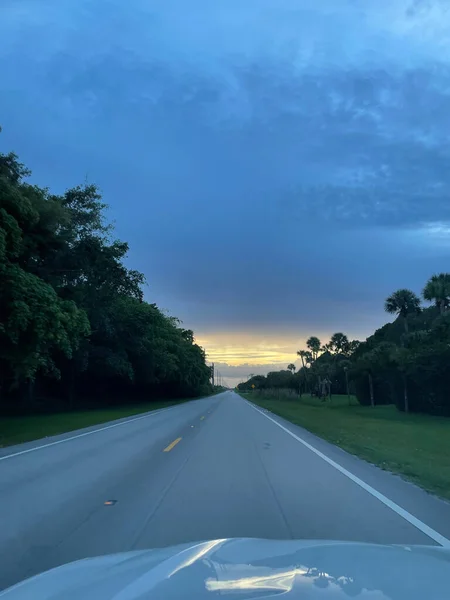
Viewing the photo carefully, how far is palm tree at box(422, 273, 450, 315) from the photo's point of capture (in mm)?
41438

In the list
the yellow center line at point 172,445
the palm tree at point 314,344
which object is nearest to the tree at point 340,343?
the palm tree at point 314,344

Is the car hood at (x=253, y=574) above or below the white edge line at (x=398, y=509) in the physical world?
above

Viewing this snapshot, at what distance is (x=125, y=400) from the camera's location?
219 feet

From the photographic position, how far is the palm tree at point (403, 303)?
55969 mm

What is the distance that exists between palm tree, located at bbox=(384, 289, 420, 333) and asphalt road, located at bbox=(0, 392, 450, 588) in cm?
4409

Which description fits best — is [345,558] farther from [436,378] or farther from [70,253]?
[436,378]

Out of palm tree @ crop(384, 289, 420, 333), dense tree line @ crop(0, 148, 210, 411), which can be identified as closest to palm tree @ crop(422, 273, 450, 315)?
palm tree @ crop(384, 289, 420, 333)

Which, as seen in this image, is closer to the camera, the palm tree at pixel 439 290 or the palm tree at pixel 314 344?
the palm tree at pixel 439 290

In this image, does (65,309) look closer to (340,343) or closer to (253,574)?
(253,574)

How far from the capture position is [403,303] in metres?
56.2

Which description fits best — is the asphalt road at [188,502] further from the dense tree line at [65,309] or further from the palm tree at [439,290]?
A: the palm tree at [439,290]

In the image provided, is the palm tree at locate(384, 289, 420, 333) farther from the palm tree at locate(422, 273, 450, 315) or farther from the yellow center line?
the yellow center line

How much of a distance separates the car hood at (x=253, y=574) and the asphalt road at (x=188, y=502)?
144 cm

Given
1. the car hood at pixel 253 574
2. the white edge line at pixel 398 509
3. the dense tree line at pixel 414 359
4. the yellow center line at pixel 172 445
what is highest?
the dense tree line at pixel 414 359
